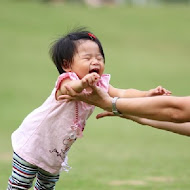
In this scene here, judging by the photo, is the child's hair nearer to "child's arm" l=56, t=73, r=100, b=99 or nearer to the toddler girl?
the toddler girl

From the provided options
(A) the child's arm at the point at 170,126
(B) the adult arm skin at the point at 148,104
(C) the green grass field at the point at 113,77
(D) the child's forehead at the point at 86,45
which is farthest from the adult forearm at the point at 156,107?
(C) the green grass field at the point at 113,77

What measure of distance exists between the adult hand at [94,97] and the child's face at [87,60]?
8.3 inches

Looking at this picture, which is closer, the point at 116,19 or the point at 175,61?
the point at 175,61

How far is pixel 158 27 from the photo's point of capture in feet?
117

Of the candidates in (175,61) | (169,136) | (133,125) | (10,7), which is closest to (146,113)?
(169,136)

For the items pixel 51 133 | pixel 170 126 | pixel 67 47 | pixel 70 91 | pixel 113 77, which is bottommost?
pixel 51 133

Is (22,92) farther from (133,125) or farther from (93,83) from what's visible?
(93,83)

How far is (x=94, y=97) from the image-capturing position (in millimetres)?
4613

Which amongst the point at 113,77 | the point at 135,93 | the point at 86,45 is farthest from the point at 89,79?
the point at 113,77

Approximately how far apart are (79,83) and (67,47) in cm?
51

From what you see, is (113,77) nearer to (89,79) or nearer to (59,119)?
(59,119)

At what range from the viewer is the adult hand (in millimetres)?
4555

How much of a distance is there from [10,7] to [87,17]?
16.8ft

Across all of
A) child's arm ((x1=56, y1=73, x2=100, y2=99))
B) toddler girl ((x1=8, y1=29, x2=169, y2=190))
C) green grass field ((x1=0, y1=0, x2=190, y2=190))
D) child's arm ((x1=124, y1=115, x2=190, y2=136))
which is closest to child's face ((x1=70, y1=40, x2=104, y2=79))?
toddler girl ((x1=8, y1=29, x2=169, y2=190))
